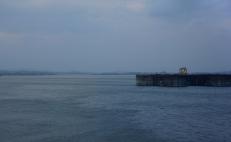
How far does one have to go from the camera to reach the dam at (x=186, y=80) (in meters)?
111

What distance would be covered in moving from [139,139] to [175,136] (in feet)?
9.64

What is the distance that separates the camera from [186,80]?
117812mm

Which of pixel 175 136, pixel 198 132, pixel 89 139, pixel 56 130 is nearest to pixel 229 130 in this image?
pixel 198 132

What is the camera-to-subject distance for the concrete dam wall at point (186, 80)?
111 m

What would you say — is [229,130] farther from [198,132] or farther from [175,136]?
[175,136]

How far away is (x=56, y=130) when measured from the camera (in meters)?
31.8

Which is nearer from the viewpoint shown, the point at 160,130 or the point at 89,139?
the point at 89,139

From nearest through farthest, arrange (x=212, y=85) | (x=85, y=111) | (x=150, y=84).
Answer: (x=85, y=111) → (x=212, y=85) → (x=150, y=84)

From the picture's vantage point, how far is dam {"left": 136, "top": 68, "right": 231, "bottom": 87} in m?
111

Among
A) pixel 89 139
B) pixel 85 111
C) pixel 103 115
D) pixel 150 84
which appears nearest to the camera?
pixel 89 139

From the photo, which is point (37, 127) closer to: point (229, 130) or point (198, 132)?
point (198, 132)

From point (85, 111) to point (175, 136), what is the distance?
19282mm

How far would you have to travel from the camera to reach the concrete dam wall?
111 m

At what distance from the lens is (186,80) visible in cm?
11781
